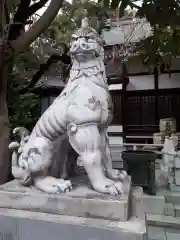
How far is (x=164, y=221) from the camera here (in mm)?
3246

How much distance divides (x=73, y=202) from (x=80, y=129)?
411 millimetres

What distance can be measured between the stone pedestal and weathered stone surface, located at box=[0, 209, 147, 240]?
32 millimetres

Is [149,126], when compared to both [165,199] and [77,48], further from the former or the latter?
[77,48]

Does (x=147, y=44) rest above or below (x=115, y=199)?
above

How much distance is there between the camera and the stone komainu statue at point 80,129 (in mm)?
1539

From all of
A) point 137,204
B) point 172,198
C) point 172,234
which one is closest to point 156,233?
point 172,234

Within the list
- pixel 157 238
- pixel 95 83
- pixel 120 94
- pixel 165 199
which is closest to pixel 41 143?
pixel 95 83

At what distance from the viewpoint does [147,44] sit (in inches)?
127

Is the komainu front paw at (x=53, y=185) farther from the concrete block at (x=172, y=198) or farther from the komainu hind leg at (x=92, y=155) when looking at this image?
the concrete block at (x=172, y=198)

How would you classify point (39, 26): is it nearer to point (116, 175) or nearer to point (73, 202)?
point (116, 175)

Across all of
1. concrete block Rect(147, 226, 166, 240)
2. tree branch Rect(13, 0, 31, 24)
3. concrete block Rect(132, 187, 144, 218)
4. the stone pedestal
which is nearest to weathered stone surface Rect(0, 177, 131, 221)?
the stone pedestal

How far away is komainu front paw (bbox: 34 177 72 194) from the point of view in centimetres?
154

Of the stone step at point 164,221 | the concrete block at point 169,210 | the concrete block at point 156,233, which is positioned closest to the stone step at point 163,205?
the concrete block at point 169,210

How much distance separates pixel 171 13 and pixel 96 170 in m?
1.77
